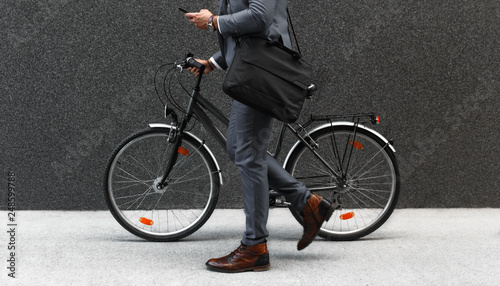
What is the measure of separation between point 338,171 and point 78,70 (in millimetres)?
2208

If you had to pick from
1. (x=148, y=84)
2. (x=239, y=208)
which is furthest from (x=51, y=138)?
(x=239, y=208)

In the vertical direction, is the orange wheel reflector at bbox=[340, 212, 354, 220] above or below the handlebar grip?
below

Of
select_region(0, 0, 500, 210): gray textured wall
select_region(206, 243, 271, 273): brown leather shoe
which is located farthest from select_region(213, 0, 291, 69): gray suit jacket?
select_region(0, 0, 500, 210): gray textured wall

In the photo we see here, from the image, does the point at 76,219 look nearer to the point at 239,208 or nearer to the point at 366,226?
the point at 239,208

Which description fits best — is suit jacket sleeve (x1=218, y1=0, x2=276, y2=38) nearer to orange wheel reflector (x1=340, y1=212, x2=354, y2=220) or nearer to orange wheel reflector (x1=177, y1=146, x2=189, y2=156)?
orange wheel reflector (x1=177, y1=146, x2=189, y2=156)

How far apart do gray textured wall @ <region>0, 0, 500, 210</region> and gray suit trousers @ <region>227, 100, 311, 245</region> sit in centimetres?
126

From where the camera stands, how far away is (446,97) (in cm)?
417

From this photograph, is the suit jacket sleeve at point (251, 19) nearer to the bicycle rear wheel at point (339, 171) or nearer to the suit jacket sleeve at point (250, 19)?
the suit jacket sleeve at point (250, 19)

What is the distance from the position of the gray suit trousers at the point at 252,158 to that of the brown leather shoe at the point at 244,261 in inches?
1.7

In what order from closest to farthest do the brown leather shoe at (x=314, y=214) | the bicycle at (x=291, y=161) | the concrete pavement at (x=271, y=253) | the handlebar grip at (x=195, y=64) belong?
the concrete pavement at (x=271, y=253)
the brown leather shoe at (x=314, y=214)
the handlebar grip at (x=195, y=64)
the bicycle at (x=291, y=161)

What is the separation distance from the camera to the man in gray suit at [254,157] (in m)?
2.72

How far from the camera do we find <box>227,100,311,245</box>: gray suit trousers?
2.86 metres

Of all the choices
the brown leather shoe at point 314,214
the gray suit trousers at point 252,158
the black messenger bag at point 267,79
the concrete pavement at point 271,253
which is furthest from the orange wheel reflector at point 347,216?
the black messenger bag at point 267,79

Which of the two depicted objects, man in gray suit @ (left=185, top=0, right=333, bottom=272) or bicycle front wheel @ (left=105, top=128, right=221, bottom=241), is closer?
man in gray suit @ (left=185, top=0, right=333, bottom=272)
